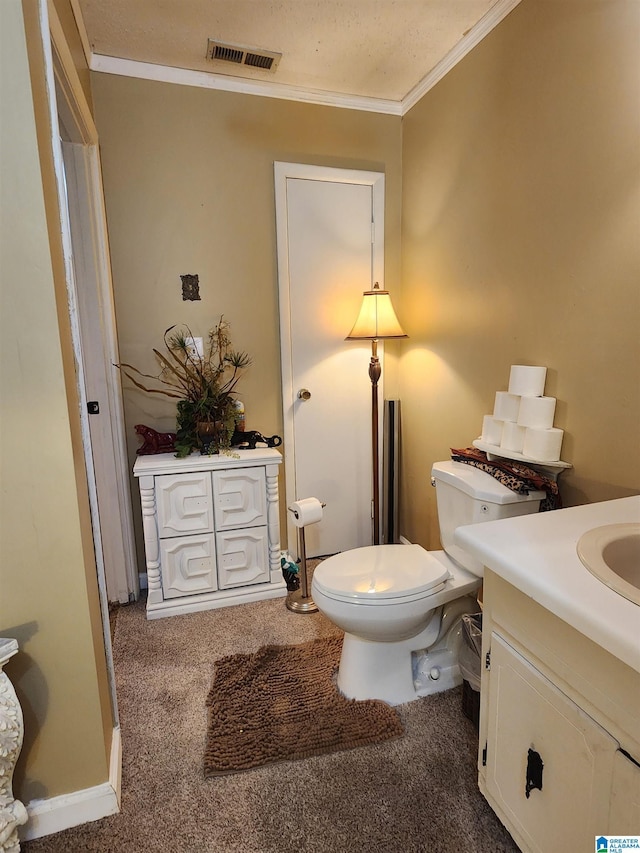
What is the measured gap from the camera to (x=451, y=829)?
46.8 inches

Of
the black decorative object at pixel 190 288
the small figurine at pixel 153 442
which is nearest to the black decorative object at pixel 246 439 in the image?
the small figurine at pixel 153 442

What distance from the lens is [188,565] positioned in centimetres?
220

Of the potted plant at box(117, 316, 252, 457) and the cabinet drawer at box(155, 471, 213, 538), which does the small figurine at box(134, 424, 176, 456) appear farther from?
the cabinet drawer at box(155, 471, 213, 538)

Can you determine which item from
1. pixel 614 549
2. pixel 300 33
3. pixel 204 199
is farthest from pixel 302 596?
pixel 300 33

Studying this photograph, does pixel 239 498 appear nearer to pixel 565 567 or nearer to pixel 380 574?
pixel 380 574

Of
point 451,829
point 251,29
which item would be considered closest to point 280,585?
point 451,829

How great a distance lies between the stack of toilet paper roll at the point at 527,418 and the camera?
1576 mm

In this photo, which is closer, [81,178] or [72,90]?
[72,90]

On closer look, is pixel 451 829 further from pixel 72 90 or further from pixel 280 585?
pixel 72 90

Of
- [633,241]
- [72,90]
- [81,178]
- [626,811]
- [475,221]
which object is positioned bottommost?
[626,811]

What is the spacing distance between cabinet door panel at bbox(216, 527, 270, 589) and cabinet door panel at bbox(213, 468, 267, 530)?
0.05 meters

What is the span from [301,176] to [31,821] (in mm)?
2573

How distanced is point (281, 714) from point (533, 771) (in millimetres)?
830

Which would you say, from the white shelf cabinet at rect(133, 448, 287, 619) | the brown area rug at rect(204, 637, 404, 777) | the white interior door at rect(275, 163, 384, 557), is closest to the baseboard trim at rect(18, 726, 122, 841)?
the brown area rug at rect(204, 637, 404, 777)
